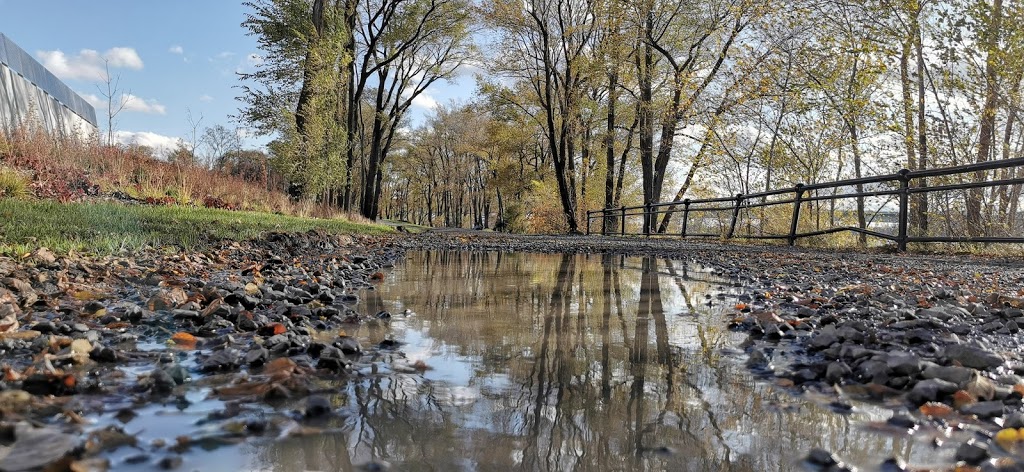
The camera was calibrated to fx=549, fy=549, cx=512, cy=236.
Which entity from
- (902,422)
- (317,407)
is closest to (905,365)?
(902,422)

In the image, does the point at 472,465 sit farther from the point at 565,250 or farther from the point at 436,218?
the point at 436,218

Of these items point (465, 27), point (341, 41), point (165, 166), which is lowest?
point (165, 166)

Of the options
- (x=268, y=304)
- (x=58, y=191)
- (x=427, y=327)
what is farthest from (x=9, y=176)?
(x=427, y=327)

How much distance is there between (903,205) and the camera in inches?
289

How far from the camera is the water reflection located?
1223mm

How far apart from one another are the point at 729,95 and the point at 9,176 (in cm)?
1504

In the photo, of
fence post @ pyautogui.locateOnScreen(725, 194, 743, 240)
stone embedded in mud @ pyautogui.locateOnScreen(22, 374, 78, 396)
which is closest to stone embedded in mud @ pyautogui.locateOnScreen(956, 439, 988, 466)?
stone embedded in mud @ pyautogui.locateOnScreen(22, 374, 78, 396)

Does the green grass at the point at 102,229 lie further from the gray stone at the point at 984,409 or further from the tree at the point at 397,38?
the tree at the point at 397,38

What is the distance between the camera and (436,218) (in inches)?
2496

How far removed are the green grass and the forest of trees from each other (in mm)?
9100

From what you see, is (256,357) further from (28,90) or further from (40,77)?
(40,77)

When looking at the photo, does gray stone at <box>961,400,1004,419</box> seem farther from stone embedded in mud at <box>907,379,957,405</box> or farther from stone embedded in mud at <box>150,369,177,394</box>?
stone embedded in mud at <box>150,369,177,394</box>

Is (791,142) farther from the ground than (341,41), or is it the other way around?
(341,41)

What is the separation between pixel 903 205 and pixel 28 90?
1085 inches
